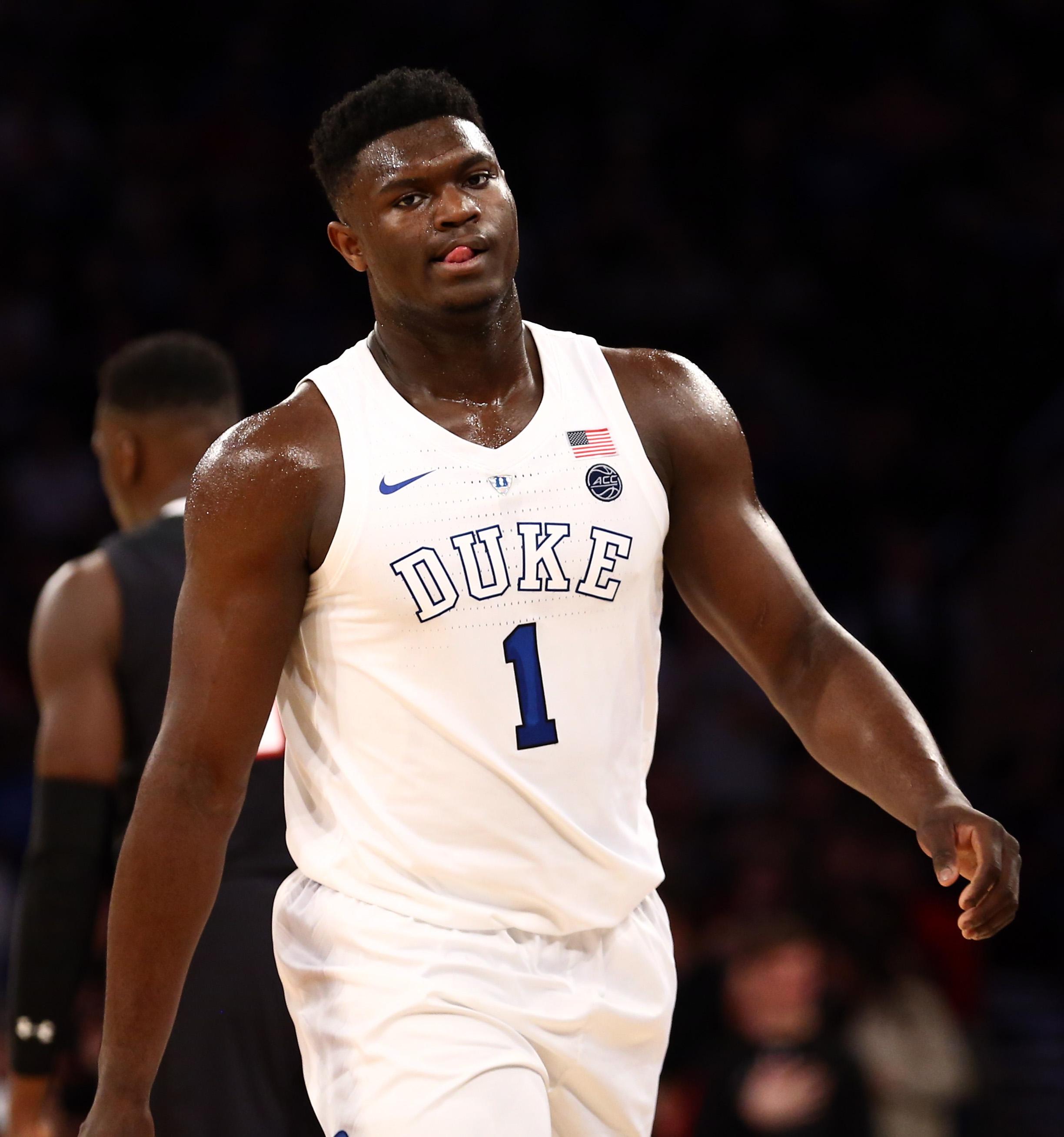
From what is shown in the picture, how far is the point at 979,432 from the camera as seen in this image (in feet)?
27.9

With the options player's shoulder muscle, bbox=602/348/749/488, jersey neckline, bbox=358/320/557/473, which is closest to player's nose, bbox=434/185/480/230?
jersey neckline, bbox=358/320/557/473

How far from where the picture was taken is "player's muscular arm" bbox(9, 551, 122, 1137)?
350cm

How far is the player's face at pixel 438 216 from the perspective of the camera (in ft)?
8.88

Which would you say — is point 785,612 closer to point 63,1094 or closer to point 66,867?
point 66,867

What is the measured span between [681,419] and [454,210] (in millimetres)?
499

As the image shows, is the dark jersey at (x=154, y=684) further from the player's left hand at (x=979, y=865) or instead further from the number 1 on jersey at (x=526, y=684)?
the player's left hand at (x=979, y=865)

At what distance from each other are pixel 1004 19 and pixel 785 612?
24.4 feet

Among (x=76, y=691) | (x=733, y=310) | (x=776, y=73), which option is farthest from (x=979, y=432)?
(x=76, y=691)

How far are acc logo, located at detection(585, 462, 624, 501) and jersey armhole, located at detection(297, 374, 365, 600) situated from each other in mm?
365

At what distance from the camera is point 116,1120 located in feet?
8.29

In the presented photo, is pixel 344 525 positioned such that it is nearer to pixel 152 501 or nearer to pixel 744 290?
pixel 152 501

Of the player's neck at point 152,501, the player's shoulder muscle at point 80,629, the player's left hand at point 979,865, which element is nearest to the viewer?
the player's left hand at point 979,865

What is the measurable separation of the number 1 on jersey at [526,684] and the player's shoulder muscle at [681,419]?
1.27 ft

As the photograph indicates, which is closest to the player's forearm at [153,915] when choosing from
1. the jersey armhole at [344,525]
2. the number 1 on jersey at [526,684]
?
the jersey armhole at [344,525]
